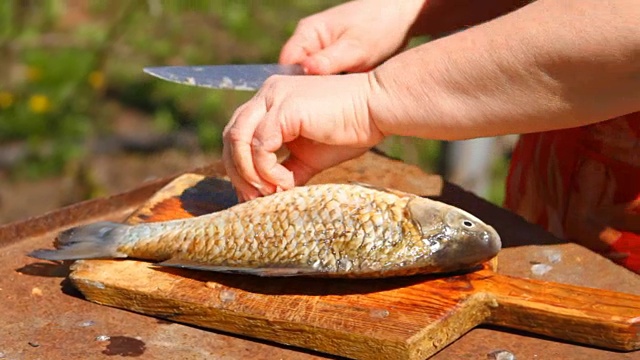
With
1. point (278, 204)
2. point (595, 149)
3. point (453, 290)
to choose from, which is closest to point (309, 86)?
point (278, 204)

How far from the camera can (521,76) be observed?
200 cm

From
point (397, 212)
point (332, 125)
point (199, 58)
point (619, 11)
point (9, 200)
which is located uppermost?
point (619, 11)

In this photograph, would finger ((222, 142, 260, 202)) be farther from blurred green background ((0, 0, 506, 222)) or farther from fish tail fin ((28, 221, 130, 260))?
blurred green background ((0, 0, 506, 222))

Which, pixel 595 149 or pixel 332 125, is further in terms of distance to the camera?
pixel 595 149

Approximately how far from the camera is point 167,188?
2.62 metres

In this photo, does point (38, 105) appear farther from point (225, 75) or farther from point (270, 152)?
point (270, 152)

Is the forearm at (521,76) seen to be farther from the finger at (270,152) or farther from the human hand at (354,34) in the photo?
the human hand at (354,34)

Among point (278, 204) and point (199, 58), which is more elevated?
point (278, 204)

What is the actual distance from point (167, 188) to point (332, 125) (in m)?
0.62

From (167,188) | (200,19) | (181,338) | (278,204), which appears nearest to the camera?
(181,338)

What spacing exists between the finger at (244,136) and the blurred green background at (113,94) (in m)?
2.45

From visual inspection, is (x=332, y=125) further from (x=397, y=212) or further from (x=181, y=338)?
(x=181, y=338)

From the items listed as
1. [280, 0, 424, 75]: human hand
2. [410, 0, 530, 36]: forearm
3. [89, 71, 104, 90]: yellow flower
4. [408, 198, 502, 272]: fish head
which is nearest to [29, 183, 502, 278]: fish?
[408, 198, 502, 272]: fish head

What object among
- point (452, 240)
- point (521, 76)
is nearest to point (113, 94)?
point (452, 240)
